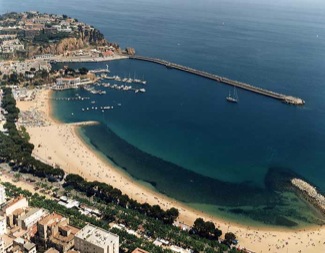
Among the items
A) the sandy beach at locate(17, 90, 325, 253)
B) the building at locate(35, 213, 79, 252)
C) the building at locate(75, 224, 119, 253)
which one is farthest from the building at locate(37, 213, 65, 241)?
the sandy beach at locate(17, 90, 325, 253)

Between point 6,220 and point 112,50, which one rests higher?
point 112,50

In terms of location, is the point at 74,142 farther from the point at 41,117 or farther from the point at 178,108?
the point at 178,108

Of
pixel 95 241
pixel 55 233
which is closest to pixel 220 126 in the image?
pixel 55 233

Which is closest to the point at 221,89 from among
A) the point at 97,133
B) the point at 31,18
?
the point at 97,133

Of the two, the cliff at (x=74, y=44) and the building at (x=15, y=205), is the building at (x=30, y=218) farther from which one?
the cliff at (x=74, y=44)

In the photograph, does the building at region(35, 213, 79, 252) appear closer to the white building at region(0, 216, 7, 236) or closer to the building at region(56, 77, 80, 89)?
the white building at region(0, 216, 7, 236)

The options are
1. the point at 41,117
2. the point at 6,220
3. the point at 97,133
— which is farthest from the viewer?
the point at 41,117

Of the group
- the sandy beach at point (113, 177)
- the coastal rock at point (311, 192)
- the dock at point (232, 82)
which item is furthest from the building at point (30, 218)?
the dock at point (232, 82)
